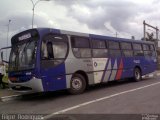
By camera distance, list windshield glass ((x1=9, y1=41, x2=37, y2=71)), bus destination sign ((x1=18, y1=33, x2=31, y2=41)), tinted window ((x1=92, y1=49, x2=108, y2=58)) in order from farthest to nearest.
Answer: tinted window ((x1=92, y1=49, x2=108, y2=58)) → bus destination sign ((x1=18, y1=33, x2=31, y2=41)) → windshield glass ((x1=9, y1=41, x2=37, y2=71))

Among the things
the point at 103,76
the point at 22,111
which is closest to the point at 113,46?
the point at 103,76

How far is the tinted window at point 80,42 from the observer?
41.5ft

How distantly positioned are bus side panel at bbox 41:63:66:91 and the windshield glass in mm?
651

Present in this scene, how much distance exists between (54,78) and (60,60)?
844 mm

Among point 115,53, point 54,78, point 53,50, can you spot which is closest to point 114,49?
point 115,53

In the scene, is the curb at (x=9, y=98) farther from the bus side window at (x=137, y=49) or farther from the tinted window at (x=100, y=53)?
the bus side window at (x=137, y=49)

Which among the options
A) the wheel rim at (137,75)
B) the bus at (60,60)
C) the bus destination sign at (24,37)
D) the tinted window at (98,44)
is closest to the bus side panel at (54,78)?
the bus at (60,60)

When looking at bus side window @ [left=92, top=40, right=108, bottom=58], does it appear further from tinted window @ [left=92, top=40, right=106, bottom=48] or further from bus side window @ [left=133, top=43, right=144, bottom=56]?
bus side window @ [left=133, top=43, right=144, bottom=56]

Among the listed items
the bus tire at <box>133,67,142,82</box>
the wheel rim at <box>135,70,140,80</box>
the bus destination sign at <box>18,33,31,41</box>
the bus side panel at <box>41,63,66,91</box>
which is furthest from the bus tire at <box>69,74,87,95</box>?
the wheel rim at <box>135,70,140,80</box>

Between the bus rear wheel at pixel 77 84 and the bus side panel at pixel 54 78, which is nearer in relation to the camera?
the bus side panel at pixel 54 78

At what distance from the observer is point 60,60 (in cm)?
1166

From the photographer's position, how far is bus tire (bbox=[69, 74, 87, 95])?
40.4 ft

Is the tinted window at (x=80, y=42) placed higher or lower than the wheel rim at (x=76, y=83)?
higher

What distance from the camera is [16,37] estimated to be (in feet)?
40.7
